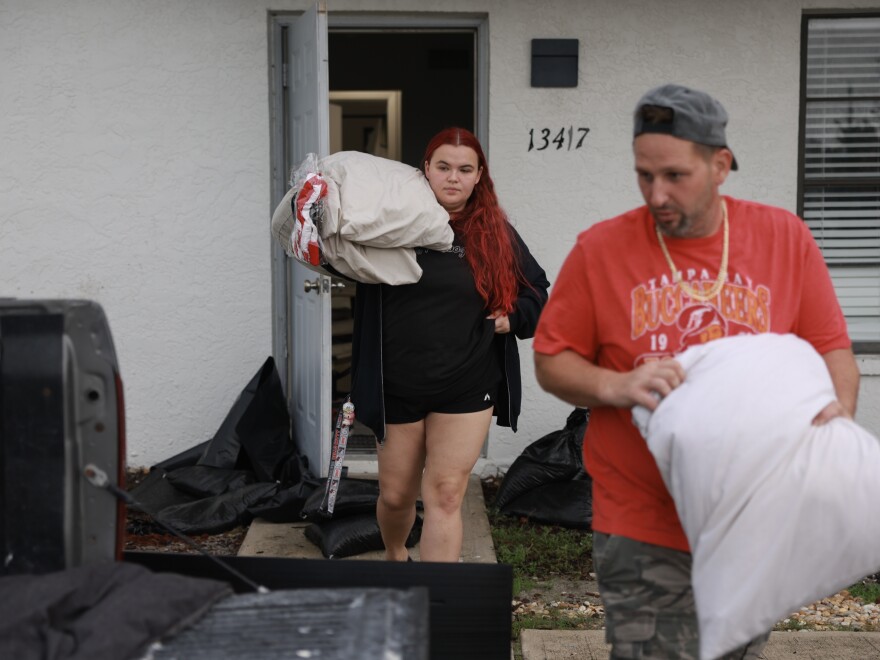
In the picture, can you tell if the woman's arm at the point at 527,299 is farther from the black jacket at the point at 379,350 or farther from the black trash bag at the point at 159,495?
the black trash bag at the point at 159,495

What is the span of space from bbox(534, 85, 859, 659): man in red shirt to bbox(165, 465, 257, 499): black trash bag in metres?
3.77

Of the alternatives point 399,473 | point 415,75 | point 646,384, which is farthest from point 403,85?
point 646,384

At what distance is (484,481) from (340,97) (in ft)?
18.2

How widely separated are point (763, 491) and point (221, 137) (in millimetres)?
4961

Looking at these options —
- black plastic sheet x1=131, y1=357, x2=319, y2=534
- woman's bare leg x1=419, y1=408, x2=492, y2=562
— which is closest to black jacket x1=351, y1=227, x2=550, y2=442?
woman's bare leg x1=419, y1=408, x2=492, y2=562

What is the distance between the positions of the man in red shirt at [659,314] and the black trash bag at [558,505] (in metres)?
3.22

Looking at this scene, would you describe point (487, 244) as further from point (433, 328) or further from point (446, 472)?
point (446, 472)

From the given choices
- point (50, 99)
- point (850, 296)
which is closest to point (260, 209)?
point (50, 99)

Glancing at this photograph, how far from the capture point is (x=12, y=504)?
2379 millimetres

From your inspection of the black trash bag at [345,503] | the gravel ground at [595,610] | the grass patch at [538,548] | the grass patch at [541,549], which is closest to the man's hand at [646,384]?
the gravel ground at [595,610]

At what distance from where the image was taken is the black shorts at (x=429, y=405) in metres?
4.32

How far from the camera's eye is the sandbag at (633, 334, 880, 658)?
2379mm

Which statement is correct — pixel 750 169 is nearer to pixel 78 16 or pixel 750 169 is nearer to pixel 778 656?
pixel 778 656

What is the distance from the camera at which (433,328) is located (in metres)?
4.32
